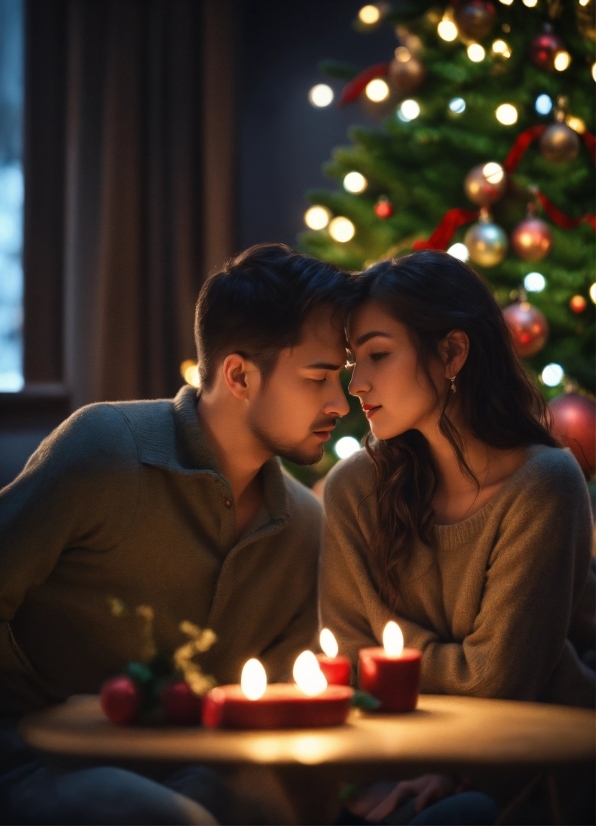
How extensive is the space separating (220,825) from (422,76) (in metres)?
2.04

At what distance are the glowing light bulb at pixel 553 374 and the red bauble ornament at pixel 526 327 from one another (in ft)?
0.42

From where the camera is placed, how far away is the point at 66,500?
140 centimetres

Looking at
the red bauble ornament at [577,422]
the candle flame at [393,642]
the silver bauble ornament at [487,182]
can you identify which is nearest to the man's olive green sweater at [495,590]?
the candle flame at [393,642]

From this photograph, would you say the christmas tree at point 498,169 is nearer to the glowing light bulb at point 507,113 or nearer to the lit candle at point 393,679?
the glowing light bulb at point 507,113

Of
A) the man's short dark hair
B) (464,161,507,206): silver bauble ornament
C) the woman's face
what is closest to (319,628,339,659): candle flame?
the woman's face

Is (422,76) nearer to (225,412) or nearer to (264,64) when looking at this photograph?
(264,64)

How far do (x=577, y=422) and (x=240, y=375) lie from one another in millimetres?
944

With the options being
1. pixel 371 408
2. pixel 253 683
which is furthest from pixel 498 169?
pixel 253 683

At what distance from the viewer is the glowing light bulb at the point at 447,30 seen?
7.87ft

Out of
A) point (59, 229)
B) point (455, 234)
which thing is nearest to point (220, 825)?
point (455, 234)

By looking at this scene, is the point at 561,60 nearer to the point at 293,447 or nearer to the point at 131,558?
the point at 293,447

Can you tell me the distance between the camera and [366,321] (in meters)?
1.51

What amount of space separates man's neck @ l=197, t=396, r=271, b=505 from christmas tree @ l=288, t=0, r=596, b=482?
2.82 feet

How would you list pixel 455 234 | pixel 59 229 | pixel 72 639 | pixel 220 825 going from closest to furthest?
pixel 220 825 < pixel 72 639 < pixel 455 234 < pixel 59 229
